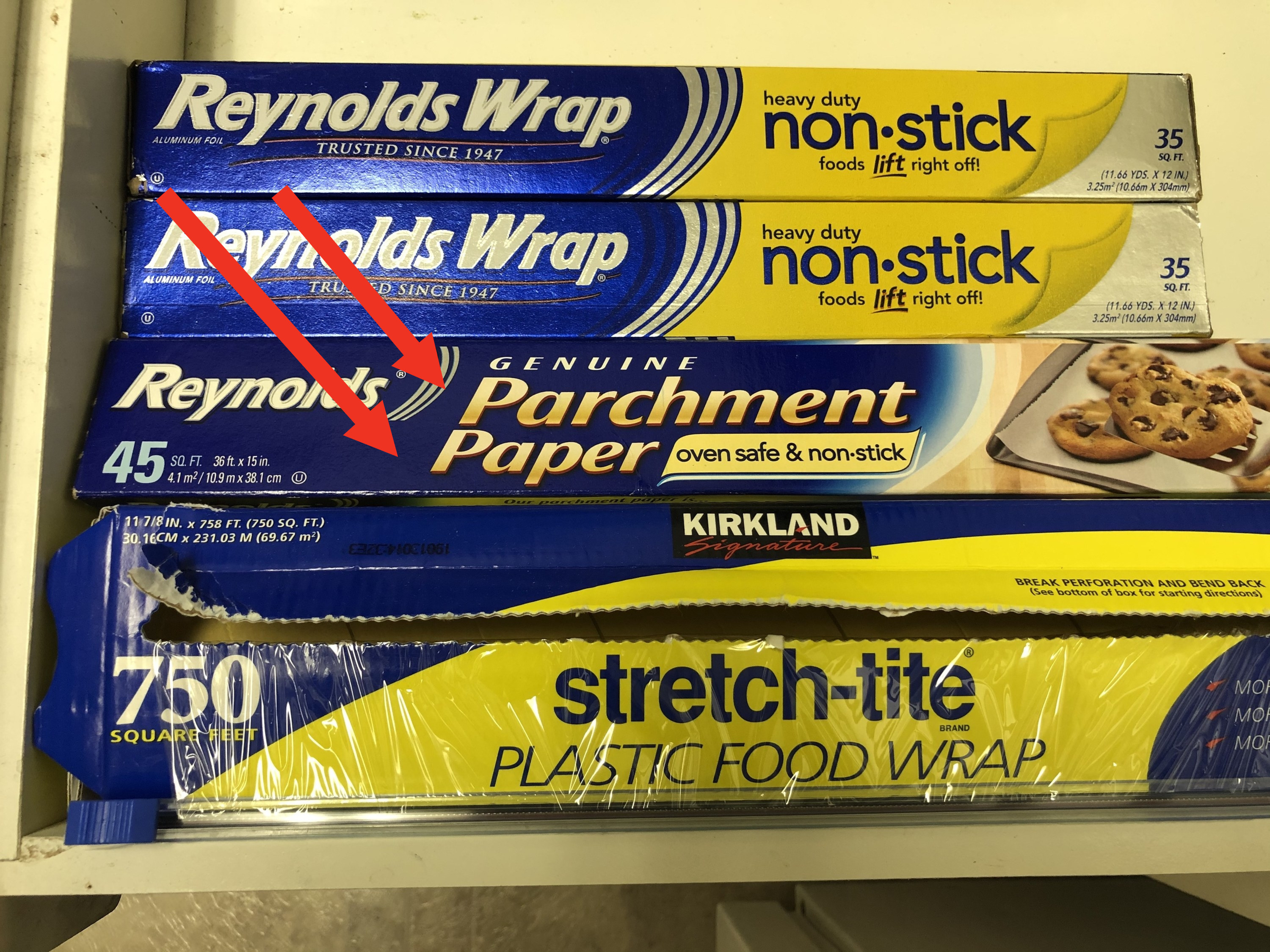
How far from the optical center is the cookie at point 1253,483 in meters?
0.62

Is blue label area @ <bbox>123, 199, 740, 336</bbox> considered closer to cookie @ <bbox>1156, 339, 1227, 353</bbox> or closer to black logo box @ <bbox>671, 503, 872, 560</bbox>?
black logo box @ <bbox>671, 503, 872, 560</bbox>

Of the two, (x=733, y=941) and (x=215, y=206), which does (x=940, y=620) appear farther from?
(x=215, y=206)

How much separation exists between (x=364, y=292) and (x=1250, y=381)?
0.77m

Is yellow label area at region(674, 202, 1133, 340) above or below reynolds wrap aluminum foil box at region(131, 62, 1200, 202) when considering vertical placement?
below

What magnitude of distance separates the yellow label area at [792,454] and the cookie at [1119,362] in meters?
0.17

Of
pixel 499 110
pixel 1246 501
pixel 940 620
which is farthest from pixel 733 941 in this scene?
pixel 499 110

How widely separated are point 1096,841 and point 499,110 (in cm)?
78

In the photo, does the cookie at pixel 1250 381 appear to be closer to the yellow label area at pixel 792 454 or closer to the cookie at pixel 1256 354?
the cookie at pixel 1256 354

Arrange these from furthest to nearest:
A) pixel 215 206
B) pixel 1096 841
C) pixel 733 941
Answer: pixel 733 941, pixel 215 206, pixel 1096 841

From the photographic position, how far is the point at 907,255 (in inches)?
26.8
